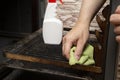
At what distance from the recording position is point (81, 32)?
687 millimetres

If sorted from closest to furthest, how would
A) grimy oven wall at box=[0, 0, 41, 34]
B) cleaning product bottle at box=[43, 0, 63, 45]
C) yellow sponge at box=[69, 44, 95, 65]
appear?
yellow sponge at box=[69, 44, 95, 65] → cleaning product bottle at box=[43, 0, 63, 45] → grimy oven wall at box=[0, 0, 41, 34]

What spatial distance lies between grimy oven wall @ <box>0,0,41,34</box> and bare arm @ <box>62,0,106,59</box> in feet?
1.44

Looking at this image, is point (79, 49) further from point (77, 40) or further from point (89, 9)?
point (89, 9)

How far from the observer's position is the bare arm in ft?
2.20

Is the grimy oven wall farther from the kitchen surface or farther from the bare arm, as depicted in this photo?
the bare arm

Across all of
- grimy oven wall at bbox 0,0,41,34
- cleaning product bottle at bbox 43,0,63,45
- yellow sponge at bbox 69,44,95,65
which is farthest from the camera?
grimy oven wall at bbox 0,0,41,34

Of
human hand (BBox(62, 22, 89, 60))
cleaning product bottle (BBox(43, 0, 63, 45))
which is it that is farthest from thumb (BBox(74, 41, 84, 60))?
cleaning product bottle (BBox(43, 0, 63, 45))

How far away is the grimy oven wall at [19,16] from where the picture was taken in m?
1.11

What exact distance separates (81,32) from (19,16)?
0.56 m

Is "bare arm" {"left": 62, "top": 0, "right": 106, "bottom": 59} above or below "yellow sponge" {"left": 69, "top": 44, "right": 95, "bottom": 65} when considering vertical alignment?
above

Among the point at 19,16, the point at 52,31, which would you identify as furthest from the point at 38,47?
the point at 19,16

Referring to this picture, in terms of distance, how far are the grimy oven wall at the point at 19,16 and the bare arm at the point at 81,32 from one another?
439mm

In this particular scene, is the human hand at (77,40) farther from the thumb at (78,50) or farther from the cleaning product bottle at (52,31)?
the cleaning product bottle at (52,31)

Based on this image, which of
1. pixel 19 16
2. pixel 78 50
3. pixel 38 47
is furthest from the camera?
pixel 19 16
